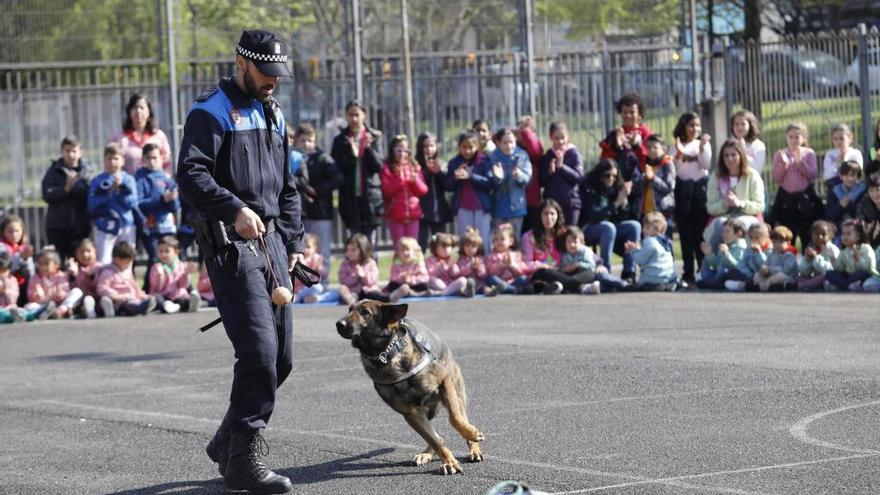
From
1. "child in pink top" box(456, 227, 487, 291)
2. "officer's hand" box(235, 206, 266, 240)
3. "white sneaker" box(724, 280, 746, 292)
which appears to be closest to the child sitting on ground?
"white sneaker" box(724, 280, 746, 292)

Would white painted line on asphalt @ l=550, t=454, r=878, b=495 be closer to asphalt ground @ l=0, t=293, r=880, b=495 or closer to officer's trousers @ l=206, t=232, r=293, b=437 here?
asphalt ground @ l=0, t=293, r=880, b=495

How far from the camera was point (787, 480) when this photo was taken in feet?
23.2

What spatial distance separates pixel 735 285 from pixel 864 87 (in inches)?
220

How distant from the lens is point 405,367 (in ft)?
25.2

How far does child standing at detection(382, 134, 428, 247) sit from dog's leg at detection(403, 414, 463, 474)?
974cm

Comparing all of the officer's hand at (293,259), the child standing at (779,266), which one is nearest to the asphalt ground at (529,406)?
the child standing at (779,266)

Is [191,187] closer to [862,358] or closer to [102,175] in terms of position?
[862,358]

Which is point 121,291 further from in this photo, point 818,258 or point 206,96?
point 206,96

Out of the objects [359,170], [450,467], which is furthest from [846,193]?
[450,467]

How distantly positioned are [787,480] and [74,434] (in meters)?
4.36

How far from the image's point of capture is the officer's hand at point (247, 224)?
7.11 m

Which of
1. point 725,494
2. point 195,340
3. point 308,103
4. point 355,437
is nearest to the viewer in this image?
point 725,494

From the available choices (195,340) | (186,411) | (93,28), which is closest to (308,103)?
(93,28)

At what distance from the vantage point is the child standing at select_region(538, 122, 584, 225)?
17.5 meters
